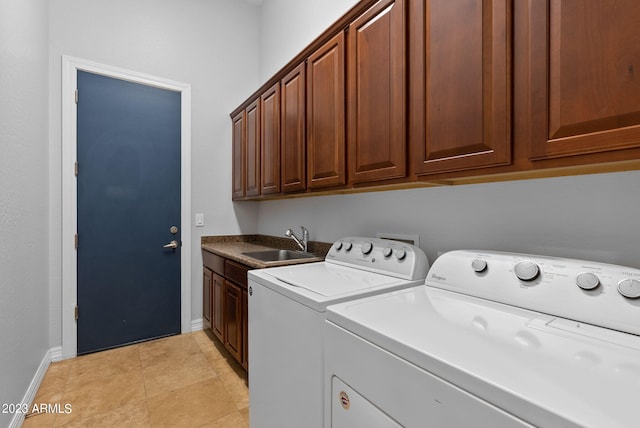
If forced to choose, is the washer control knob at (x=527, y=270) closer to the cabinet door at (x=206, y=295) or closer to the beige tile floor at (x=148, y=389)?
the beige tile floor at (x=148, y=389)

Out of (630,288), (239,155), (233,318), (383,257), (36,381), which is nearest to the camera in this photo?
(630,288)

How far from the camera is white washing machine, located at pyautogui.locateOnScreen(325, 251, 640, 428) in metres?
0.52

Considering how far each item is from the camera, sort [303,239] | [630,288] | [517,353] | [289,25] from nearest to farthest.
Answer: [517,353], [630,288], [303,239], [289,25]

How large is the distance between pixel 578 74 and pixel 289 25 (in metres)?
2.59

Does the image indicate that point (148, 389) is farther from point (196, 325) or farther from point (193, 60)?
point (193, 60)

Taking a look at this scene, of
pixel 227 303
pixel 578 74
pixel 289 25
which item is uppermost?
pixel 289 25

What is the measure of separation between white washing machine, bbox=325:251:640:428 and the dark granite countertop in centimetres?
99

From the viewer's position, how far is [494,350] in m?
0.67

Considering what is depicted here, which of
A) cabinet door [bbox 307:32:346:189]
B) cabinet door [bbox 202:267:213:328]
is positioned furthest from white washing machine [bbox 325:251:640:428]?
cabinet door [bbox 202:267:213:328]

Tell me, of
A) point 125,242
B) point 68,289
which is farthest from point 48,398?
point 125,242

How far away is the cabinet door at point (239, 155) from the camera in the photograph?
9.12 ft

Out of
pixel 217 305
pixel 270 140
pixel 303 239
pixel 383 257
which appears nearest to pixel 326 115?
pixel 270 140

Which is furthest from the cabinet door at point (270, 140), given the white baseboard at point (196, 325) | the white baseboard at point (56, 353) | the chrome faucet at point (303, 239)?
the white baseboard at point (56, 353)

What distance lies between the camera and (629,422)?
44cm
